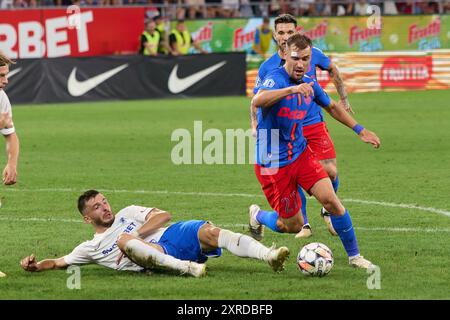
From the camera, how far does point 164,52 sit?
96.1ft

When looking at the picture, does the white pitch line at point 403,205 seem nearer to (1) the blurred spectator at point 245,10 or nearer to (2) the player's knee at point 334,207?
(2) the player's knee at point 334,207

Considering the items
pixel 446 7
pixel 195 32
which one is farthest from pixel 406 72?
pixel 195 32

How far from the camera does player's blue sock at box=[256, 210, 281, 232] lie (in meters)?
9.86

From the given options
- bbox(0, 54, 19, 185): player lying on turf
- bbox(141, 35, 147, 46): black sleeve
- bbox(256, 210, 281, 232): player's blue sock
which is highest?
bbox(0, 54, 19, 185): player lying on turf

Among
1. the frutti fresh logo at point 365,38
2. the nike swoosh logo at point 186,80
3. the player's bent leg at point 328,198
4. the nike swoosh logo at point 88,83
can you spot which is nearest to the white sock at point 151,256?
the player's bent leg at point 328,198

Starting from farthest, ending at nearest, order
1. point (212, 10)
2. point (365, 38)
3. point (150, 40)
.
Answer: point (212, 10) → point (365, 38) → point (150, 40)

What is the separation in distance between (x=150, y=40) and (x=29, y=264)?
66.8 feet

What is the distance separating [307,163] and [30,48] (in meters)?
19.5

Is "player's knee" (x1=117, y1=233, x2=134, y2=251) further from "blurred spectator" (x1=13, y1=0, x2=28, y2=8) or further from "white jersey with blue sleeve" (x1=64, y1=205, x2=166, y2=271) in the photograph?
"blurred spectator" (x1=13, y1=0, x2=28, y2=8)

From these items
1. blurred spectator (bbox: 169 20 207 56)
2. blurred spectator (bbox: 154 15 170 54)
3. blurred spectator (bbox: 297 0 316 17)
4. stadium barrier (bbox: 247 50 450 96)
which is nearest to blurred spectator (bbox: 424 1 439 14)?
stadium barrier (bbox: 247 50 450 96)

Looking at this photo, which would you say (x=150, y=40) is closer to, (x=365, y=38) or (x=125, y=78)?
(x=125, y=78)

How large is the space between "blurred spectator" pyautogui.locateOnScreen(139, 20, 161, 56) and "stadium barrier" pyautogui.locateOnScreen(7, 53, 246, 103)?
778 mm

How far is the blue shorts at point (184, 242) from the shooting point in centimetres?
888

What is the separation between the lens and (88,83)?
2783cm
